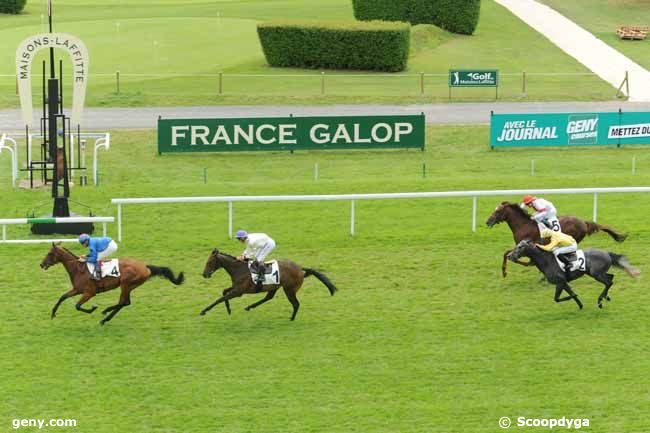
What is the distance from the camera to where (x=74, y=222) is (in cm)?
1900

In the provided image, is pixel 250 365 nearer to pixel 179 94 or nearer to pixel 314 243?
pixel 314 243

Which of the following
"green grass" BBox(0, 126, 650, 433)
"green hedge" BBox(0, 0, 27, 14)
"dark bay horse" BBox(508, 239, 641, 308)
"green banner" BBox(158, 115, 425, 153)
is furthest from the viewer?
"green hedge" BBox(0, 0, 27, 14)

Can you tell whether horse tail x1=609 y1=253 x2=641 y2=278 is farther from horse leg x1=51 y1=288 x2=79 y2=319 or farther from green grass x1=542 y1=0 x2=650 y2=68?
green grass x1=542 y1=0 x2=650 y2=68

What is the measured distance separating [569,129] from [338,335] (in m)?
15.6

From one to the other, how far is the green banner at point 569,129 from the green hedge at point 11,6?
1188 inches

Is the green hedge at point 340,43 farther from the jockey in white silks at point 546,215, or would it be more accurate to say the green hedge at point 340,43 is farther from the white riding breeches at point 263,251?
the white riding breeches at point 263,251

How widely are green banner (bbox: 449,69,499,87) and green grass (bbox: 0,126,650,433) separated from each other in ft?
49.8

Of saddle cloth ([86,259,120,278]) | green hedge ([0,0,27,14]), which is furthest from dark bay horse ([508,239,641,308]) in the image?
green hedge ([0,0,27,14])

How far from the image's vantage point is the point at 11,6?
53438 millimetres

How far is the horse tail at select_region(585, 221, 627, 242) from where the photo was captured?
18234mm

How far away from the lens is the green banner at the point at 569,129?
2952 cm

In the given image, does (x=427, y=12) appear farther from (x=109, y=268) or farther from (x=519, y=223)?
(x=109, y=268)

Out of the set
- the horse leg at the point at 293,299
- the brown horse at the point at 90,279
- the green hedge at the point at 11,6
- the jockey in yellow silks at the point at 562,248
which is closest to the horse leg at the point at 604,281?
the jockey in yellow silks at the point at 562,248

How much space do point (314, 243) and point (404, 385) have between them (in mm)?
5634
